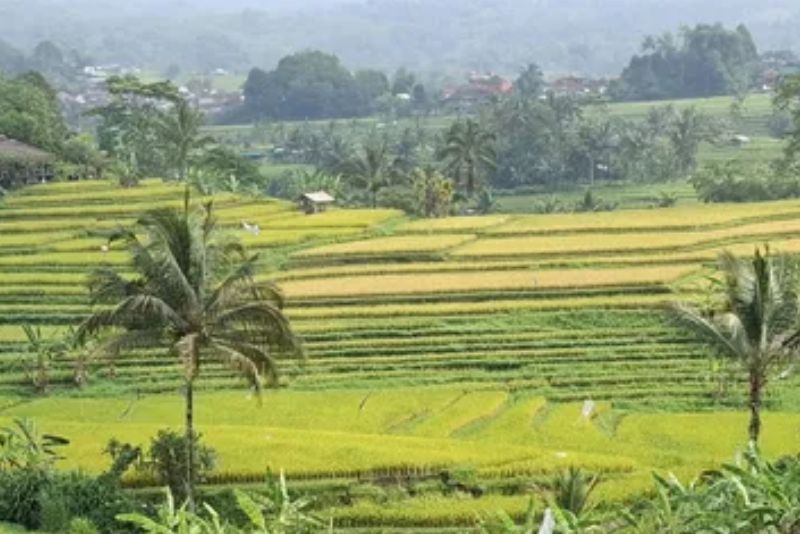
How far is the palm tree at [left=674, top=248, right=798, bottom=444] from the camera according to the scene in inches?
639

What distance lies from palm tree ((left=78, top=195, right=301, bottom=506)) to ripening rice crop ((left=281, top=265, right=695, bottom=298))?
14001 millimetres

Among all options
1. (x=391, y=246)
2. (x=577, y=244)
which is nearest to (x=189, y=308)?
(x=391, y=246)

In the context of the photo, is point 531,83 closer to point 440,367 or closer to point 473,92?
point 473,92

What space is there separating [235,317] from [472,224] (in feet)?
82.2

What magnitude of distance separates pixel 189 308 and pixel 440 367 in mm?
10565

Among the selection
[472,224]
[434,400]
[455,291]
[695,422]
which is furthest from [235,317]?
[472,224]

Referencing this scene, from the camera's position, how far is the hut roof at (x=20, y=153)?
4656cm

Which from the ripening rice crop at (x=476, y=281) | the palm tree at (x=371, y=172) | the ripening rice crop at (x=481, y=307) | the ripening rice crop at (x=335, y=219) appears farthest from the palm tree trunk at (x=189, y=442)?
the palm tree at (x=371, y=172)

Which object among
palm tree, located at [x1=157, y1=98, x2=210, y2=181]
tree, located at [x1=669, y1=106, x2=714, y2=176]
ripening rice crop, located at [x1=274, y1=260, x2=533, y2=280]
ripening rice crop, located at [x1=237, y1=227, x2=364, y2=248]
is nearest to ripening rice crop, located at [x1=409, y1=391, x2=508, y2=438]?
ripening rice crop, located at [x1=274, y1=260, x2=533, y2=280]

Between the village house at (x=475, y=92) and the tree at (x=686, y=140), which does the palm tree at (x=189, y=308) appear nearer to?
the tree at (x=686, y=140)

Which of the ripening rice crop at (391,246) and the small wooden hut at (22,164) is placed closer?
the ripening rice crop at (391,246)

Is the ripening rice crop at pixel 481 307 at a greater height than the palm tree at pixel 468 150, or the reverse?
the palm tree at pixel 468 150

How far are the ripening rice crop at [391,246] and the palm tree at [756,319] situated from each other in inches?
754

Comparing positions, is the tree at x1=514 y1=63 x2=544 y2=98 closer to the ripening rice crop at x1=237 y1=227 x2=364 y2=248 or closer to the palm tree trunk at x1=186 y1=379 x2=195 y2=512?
the ripening rice crop at x1=237 y1=227 x2=364 y2=248
